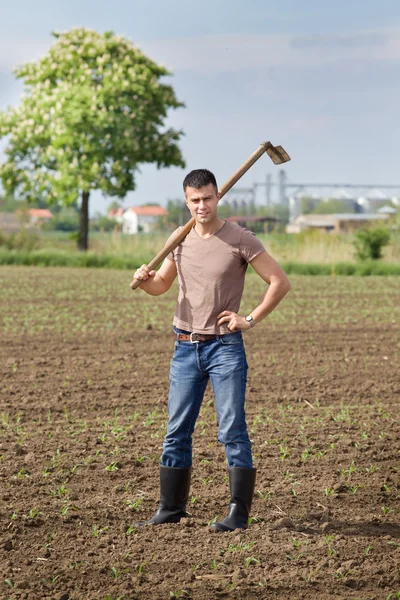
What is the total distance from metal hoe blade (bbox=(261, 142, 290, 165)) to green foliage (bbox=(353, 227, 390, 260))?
2366 cm

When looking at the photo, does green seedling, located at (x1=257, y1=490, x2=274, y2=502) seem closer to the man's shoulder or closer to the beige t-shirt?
the beige t-shirt

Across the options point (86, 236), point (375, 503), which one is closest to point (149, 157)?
point (86, 236)

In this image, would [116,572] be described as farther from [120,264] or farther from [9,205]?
[9,205]

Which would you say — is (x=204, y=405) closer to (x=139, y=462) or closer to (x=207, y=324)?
(x=139, y=462)

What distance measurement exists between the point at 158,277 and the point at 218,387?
646 millimetres

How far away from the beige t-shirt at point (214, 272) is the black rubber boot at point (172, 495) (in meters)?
0.77

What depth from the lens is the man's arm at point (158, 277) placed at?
187 inches

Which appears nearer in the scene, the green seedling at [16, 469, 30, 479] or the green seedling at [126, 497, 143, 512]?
the green seedling at [126, 497, 143, 512]

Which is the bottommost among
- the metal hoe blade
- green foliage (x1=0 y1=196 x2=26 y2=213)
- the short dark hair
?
the short dark hair

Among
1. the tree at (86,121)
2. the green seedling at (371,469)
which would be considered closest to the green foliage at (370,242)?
the tree at (86,121)

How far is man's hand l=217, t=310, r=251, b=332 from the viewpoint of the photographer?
450 centimetres

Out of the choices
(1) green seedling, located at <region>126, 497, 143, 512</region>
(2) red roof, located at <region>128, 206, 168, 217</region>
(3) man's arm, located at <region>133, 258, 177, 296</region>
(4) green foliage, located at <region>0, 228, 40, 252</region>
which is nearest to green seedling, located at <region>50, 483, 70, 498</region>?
(1) green seedling, located at <region>126, 497, 143, 512</region>

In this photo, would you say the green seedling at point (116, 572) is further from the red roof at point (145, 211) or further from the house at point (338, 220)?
the red roof at point (145, 211)

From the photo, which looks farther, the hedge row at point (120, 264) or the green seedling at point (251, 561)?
the hedge row at point (120, 264)
